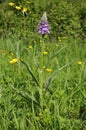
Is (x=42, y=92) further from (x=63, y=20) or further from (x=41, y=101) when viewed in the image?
(x=63, y=20)

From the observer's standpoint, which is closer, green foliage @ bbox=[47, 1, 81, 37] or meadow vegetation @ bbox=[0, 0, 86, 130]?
meadow vegetation @ bbox=[0, 0, 86, 130]

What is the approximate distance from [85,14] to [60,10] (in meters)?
0.59

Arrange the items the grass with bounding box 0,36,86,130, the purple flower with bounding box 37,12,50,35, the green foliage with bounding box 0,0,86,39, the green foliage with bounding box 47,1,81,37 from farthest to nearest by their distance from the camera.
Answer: the green foliage with bounding box 47,1,81,37
the green foliage with bounding box 0,0,86,39
the purple flower with bounding box 37,12,50,35
the grass with bounding box 0,36,86,130

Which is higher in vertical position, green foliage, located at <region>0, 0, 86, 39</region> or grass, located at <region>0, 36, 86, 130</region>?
green foliage, located at <region>0, 0, 86, 39</region>

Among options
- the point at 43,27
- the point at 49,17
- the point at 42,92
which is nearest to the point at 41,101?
the point at 42,92

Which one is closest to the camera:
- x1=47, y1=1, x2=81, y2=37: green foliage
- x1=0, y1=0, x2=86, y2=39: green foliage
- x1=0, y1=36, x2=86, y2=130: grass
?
x1=0, y1=36, x2=86, y2=130: grass

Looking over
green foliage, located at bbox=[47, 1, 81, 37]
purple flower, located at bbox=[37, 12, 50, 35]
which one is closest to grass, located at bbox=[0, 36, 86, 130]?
purple flower, located at bbox=[37, 12, 50, 35]

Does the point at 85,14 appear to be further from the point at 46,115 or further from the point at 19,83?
the point at 46,115

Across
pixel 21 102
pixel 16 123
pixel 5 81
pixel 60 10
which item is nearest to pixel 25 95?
pixel 21 102

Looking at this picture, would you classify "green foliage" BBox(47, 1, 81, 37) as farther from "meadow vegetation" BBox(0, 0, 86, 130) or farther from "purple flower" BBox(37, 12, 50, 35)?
"purple flower" BBox(37, 12, 50, 35)

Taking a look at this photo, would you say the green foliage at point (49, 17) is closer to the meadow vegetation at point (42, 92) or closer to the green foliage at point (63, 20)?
the green foliage at point (63, 20)

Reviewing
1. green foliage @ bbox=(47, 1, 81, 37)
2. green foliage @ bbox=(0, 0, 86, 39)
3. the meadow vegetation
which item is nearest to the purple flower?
the meadow vegetation

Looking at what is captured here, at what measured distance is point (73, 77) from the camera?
3.08 metres

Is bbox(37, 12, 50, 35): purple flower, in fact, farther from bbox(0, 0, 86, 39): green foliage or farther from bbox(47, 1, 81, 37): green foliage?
bbox(47, 1, 81, 37): green foliage
